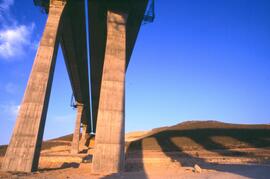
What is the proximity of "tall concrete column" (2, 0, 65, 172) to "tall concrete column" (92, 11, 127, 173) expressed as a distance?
151 inches

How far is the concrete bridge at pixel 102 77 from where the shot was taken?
14.3 metres

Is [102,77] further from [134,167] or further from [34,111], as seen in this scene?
[134,167]

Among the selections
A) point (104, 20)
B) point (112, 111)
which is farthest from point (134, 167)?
point (104, 20)

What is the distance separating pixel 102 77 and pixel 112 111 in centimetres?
264

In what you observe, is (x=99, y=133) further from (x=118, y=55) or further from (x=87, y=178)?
A: (x=118, y=55)

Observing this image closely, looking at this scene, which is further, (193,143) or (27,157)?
(193,143)

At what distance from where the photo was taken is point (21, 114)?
1488 centimetres

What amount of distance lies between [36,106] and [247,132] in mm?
49755

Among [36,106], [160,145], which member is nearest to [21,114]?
[36,106]

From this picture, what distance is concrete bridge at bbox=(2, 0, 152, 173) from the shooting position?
47.0ft

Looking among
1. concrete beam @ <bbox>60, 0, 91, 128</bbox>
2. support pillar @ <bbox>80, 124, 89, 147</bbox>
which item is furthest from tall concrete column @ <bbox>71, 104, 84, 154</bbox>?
support pillar @ <bbox>80, 124, 89, 147</bbox>

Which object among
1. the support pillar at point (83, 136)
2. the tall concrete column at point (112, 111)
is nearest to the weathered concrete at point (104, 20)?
the tall concrete column at point (112, 111)

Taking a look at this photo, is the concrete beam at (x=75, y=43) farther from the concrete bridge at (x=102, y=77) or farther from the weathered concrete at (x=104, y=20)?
the weathered concrete at (x=104, y=20)

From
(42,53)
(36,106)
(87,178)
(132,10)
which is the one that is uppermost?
(132,10)
